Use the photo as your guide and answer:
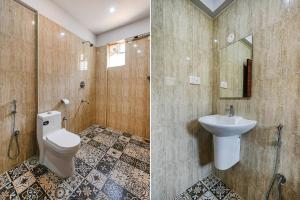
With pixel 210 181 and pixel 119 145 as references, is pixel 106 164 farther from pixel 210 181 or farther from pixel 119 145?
pixel 210 181

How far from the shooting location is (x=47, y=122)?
1.15 metres

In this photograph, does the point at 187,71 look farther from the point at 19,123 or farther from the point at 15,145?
the point at 15,145

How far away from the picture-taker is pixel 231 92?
4.49 ft

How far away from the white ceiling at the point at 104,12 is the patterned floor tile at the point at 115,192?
56.9 inches

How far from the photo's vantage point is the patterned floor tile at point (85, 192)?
3.53 feet

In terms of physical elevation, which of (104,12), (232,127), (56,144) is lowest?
(56,144)

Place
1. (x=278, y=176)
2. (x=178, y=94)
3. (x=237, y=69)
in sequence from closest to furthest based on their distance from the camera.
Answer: (x=278, y=176) → (x=178, y=94) → (x=237, y=69)

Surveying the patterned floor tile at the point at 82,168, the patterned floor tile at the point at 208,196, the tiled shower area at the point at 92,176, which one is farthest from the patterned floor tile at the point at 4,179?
the patterned floor tile at the point at 208,196

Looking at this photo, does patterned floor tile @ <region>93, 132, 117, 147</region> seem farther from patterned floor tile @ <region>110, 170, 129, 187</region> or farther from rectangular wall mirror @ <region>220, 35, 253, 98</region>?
rectangular wall mirror @ <region>220, 35, 253, 98</region>

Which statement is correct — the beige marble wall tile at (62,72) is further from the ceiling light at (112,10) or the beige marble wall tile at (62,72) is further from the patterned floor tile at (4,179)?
the patterned floor tile at (4,179)

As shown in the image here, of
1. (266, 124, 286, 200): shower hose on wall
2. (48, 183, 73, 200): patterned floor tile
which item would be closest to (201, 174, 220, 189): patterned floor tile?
(266, 124, 286, 200): shower hose on wall

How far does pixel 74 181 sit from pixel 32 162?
0.50 m

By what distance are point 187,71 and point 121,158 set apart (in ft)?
4.16

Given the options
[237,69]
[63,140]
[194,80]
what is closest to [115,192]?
[63,140]
